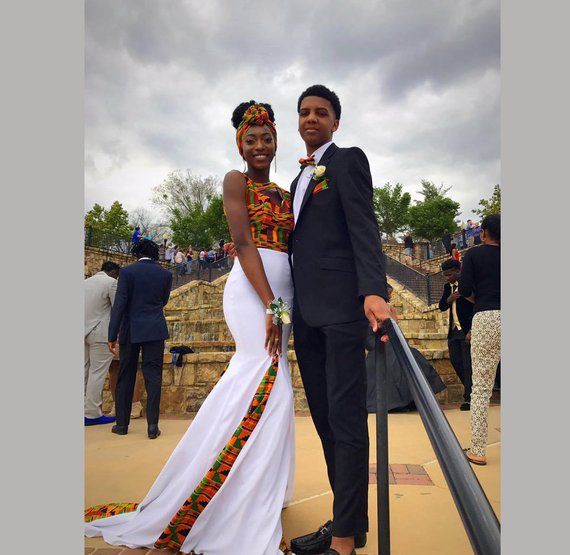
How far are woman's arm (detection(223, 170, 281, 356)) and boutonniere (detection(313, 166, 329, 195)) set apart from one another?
362 mm

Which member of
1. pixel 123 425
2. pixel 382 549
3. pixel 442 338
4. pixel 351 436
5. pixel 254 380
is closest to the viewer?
pixel 382 549

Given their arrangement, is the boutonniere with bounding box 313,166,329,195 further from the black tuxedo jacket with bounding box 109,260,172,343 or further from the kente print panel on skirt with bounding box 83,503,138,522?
the black tuxedo jacket with bounding box 109,260,172,343

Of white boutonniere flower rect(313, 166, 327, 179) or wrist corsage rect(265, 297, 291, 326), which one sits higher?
white boutonniere flower rect(313, 166, 327, 179)

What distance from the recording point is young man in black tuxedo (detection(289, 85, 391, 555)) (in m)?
1.90

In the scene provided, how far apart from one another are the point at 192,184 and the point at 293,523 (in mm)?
52648

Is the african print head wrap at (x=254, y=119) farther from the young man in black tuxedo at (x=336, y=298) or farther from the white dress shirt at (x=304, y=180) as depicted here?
the white dress shirt at (x=304, y=180)

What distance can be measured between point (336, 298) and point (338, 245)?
0.80 feet

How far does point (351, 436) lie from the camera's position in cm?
192

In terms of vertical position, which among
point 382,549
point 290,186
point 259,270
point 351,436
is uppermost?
point 290,186

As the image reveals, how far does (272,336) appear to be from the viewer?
7.05 feet

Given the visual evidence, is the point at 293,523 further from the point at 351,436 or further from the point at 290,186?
the point at 290,186

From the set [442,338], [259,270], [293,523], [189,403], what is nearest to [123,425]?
[189,403]

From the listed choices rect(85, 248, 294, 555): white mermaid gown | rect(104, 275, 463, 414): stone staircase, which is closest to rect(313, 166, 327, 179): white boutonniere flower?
rect(85, 248, 294, 555): white mermaid gown

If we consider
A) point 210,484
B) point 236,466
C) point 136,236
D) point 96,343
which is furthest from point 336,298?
point 136,236
